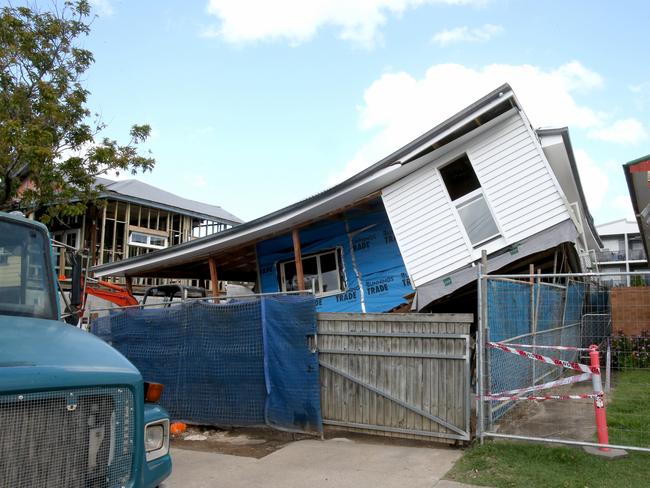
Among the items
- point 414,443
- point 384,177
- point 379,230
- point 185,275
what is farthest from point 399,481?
point 185,275

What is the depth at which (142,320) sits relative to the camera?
972 cm

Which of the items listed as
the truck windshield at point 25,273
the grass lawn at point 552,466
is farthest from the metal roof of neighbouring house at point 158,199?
the grass lawn at point 552,466

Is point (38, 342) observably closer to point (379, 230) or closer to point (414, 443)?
point (414, 443)

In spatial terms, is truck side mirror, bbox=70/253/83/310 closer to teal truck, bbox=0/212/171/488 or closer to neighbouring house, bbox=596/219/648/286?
teal truck, bbox=0/212/171/488

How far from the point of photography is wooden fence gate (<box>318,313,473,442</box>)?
7098 millimetres

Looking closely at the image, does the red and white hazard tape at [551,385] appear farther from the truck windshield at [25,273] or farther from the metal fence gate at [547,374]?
the truck windshield at [25,273]

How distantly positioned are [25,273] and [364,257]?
9361mm

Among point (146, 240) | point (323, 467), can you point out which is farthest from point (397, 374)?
point (146, 240)

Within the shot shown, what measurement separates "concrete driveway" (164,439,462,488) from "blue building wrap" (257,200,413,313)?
562cm

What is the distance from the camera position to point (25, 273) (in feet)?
15.1

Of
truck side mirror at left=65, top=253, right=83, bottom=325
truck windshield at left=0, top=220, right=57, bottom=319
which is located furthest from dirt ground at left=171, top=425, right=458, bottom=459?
truck windshield at left=0, top=220, right=57, bottom=319

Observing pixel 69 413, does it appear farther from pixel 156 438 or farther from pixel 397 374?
pixel 397 374

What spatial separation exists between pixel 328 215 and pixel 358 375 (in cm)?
517

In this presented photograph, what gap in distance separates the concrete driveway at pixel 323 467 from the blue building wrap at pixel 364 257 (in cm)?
562
